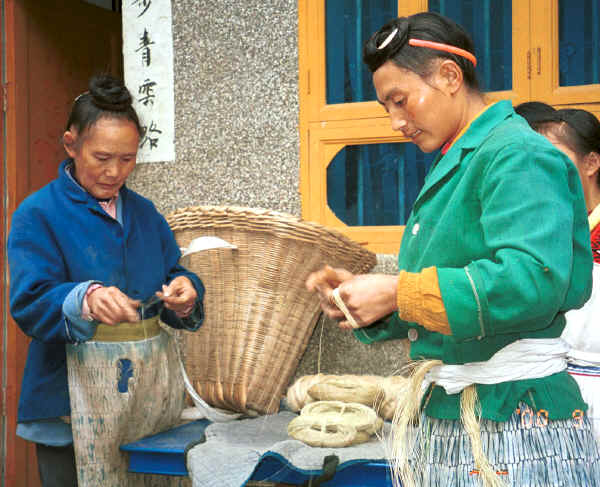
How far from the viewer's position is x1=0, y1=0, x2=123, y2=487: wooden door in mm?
3898

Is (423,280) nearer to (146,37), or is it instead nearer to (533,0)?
(533,0)

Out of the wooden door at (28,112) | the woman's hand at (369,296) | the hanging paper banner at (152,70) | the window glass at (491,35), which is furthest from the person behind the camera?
the wooden door at (28,112)

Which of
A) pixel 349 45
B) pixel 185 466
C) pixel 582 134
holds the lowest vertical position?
pixel 185 466

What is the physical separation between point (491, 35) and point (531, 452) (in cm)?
231

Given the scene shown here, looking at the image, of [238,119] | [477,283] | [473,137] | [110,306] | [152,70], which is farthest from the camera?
[152,70]

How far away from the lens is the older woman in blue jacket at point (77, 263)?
211cm

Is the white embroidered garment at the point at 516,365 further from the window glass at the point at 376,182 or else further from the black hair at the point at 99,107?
the window glass at the point at 376,182

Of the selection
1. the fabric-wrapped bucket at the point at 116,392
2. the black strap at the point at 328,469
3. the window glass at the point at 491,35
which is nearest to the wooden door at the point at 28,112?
the fabric-wrapped bucket at the point at 116,392

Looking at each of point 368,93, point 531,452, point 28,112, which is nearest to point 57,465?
point 531,452

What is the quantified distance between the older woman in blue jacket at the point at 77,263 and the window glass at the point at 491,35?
1670 mm

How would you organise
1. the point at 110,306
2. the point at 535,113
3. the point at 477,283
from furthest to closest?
the point at 535,113 → the point at 110,306 → the point at 477,283

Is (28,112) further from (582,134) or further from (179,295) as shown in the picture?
(582,134)

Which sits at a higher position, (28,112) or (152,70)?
(152,70)

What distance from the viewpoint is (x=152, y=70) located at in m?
3.79
